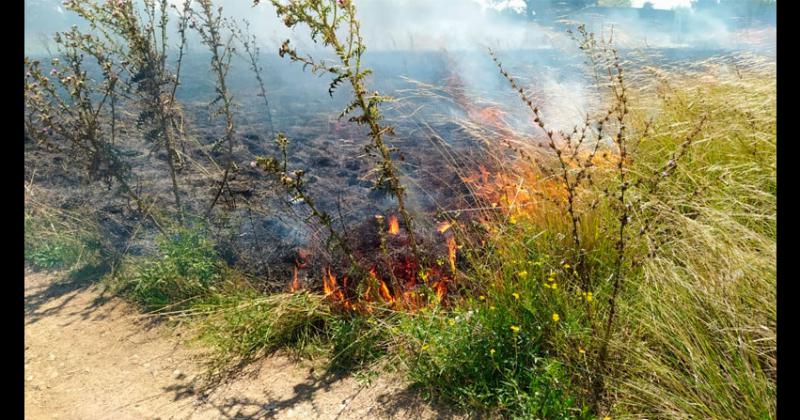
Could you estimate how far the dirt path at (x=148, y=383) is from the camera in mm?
2496

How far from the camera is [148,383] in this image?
2834 millimetres

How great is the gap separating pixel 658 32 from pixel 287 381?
1677 centimetres

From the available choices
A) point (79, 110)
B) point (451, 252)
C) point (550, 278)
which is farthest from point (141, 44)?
point (550, 278)

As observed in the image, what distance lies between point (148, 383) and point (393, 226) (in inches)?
71.0

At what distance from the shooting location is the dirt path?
2.50 m

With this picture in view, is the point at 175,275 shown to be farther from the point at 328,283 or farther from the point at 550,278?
the point at 550,278

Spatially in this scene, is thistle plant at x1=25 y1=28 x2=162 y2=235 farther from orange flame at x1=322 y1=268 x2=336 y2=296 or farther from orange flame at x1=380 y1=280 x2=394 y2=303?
orange flame at x1=380 y1=280 x2=394 y2=303

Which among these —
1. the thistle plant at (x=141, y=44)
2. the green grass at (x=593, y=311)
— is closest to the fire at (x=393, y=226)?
the green grass at (x=593, y=311)

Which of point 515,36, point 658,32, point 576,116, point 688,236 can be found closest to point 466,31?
point 515,36

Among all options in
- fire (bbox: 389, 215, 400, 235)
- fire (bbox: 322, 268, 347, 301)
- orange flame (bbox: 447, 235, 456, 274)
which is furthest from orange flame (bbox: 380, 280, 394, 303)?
fire (bbox: 389, 215, 400, 235)

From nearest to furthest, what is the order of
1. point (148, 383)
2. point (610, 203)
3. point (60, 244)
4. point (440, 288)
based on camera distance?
1. point (610, 203)
2. point (148, 383)
3. point (440, 288)
4. point (60, 244)

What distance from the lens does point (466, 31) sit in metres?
15.5

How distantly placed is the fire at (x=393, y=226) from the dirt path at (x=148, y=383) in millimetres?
1198

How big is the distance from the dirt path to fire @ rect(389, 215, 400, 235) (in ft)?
3.93
